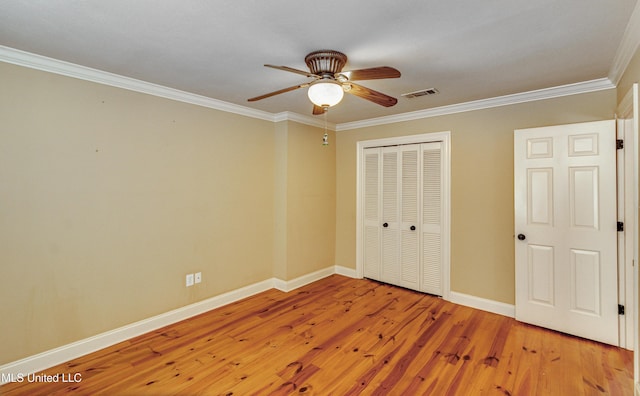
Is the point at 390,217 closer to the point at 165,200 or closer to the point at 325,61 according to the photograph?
the point at 325,61

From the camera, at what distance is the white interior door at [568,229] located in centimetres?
271

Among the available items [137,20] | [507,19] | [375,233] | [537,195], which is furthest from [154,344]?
[537,195]

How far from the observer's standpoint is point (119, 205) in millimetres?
2789

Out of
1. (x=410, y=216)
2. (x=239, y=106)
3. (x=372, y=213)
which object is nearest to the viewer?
(x=239, y=106)

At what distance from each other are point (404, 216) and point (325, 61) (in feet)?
8.60

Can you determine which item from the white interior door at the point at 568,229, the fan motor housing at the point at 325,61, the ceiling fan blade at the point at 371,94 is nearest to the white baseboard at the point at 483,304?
the white interior door at the point at 568,229

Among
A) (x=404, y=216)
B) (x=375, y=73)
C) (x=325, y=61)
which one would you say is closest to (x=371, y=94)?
(x=375, y=73)

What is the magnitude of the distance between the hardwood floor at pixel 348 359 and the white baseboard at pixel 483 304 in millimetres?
108

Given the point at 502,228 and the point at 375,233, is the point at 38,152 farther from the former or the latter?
the point at 502,228

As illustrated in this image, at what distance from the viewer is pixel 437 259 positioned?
12.8ft

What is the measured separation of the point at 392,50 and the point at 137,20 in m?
1.68

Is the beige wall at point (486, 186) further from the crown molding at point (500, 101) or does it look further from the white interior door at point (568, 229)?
the white interior door at point (568, 229)

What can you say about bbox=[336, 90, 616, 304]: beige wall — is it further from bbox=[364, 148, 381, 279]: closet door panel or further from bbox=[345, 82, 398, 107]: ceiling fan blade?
bbox=[345, 82, 398, 107]: ceiling fan blade

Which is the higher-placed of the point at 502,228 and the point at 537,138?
the point at 537,138
